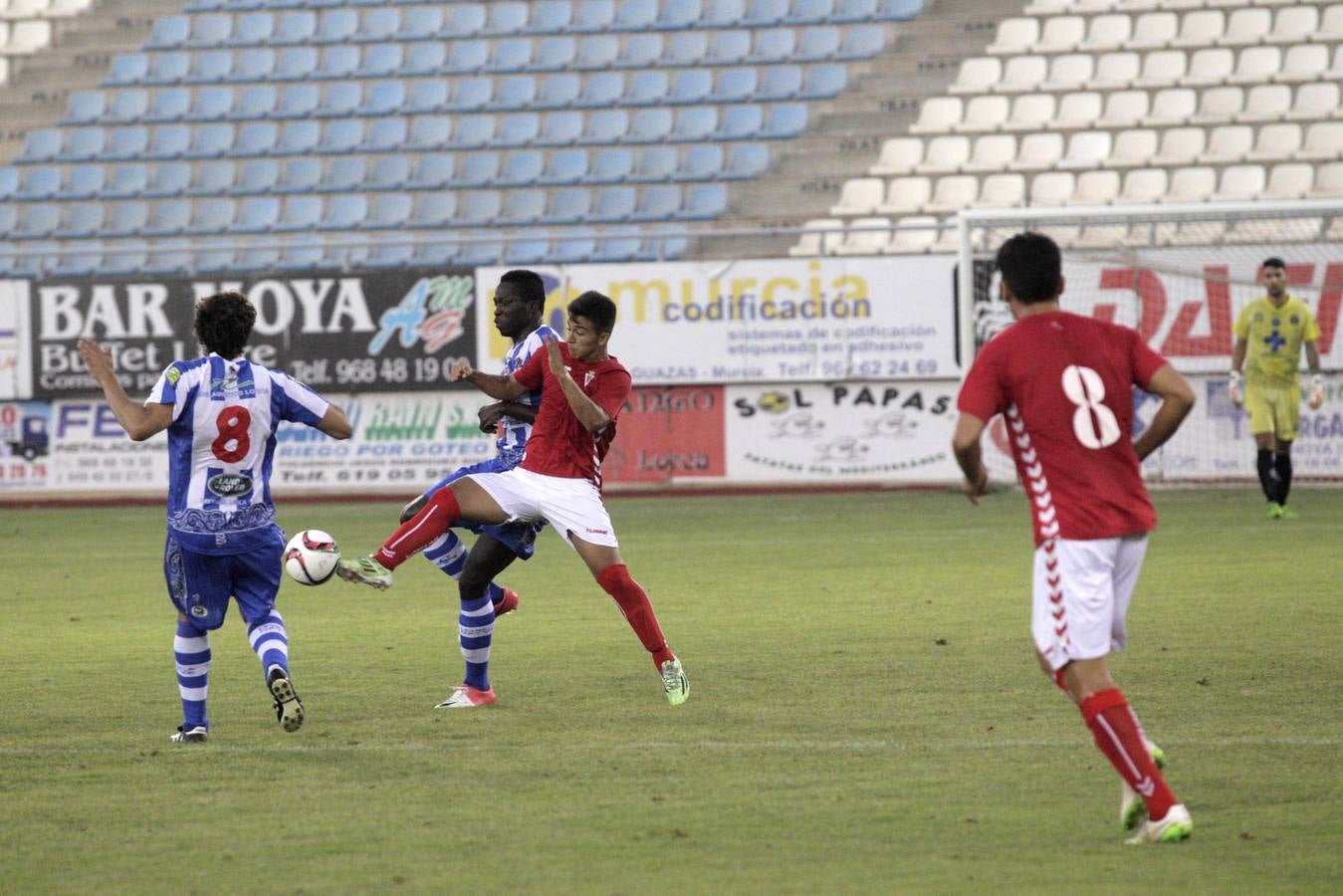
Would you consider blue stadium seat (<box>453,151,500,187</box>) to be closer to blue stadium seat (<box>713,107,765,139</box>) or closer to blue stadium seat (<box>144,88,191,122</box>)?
blue stadium seat (<box>713,107,765,139</box>)

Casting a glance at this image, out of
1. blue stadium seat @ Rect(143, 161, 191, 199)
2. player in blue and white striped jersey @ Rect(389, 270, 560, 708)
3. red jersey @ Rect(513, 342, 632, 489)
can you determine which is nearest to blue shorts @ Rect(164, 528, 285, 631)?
player in blue and white striped jersey @ Rect(389, 270, 560, 708)

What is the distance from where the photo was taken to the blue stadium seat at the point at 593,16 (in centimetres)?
2788

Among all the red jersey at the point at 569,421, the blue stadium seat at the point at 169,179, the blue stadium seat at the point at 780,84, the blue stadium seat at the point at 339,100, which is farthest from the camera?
the blue stadium seat at the point at 339,100

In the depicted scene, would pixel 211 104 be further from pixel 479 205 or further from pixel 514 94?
pixel 479 205

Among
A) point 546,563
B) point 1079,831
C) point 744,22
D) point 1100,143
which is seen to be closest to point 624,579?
point 1079,831

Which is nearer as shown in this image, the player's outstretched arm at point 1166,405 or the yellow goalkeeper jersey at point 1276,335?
the player's outstretched arm at point 1166,405

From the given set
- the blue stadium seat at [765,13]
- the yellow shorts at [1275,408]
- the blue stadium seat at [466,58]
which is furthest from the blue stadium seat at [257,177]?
the yellow shorts at [1275,408]

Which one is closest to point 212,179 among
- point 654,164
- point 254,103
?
point 254,103

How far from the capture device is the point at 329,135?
89.8 feet

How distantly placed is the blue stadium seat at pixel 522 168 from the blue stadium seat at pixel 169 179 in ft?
16.0

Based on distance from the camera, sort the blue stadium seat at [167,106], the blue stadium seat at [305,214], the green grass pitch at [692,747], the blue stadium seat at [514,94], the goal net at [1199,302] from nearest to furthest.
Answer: the green grass pitch at [692,747] → the goal net at [1199,302] → the blue stadium seat at [305,214] → the blue stadium seat at [514,94] → the blue stadium seat at [167,106]

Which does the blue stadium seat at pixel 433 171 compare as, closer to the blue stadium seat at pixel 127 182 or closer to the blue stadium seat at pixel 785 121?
the blue stadium seat at pixel 127 182

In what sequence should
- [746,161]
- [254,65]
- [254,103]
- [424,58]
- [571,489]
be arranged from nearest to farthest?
[571,489]
[746,161]
[424,58]
[254,103]
[254,65]

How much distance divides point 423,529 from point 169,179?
21107mm
